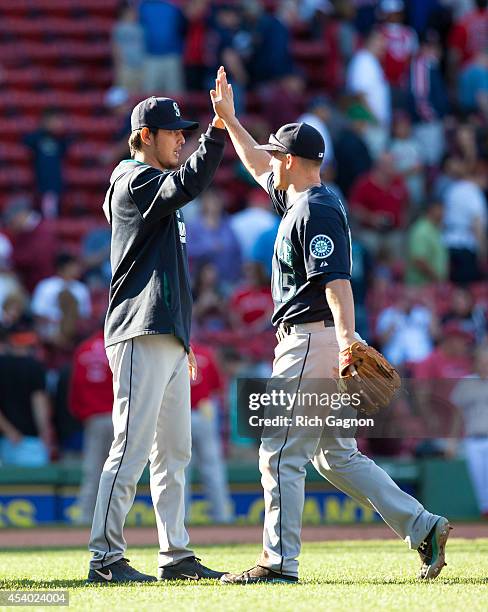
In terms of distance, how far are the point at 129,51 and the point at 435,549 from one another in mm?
12614

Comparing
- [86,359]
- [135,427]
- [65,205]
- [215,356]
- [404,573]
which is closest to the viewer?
[135,427]

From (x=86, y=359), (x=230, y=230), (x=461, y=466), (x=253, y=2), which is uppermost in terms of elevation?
(x=253, y=2)

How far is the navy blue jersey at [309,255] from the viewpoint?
6.36m

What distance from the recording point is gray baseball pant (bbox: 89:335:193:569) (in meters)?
6.59

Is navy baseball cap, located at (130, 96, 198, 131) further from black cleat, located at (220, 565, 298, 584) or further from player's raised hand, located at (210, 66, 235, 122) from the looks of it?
A: black cleat, located at (220, 565, 298, 584)

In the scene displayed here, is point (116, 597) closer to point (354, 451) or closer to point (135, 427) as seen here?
point (135, 427)

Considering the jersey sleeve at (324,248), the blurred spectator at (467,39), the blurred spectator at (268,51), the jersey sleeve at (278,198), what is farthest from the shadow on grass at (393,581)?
the blurred spectator at (467,39)

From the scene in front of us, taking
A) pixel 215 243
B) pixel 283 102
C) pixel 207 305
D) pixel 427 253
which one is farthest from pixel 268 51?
pixel 207 305

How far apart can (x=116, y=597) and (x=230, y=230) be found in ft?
31.3

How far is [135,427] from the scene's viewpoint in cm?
658

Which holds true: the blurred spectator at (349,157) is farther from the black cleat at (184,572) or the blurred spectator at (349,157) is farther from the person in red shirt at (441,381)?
the black cleat at (184,572)

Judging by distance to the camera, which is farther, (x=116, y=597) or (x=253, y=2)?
(x=253, y=2)

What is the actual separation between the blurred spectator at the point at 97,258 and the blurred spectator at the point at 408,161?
153 inches

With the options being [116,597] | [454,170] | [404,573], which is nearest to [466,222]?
[454,170]
